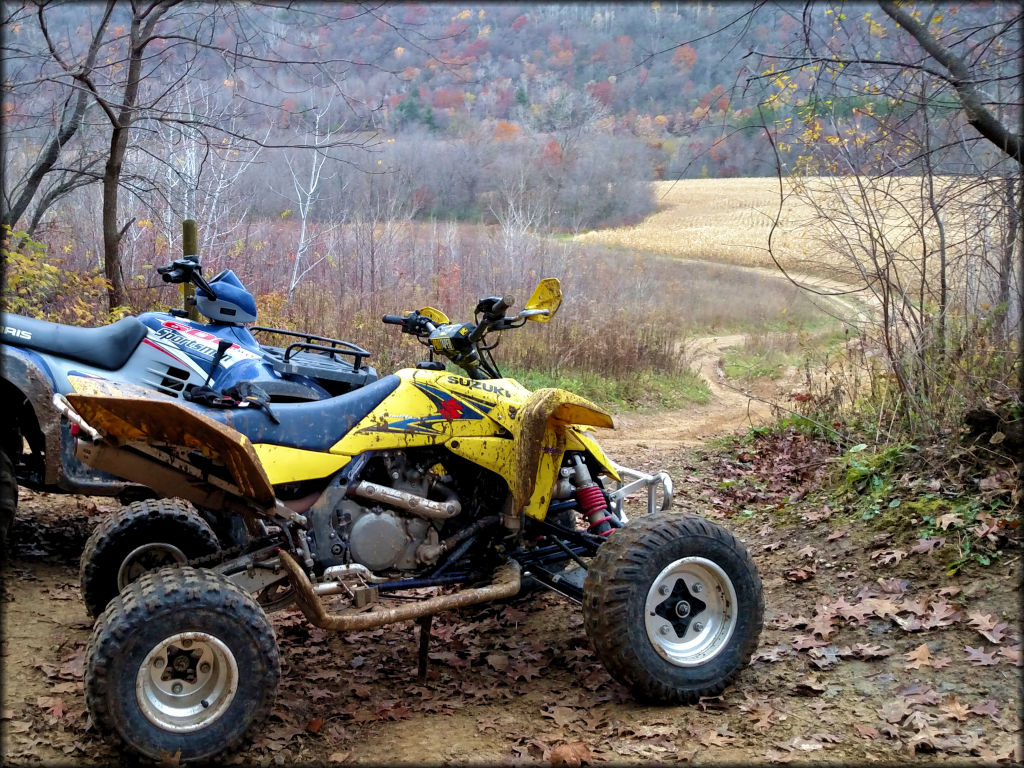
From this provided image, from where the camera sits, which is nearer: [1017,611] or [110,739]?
[110,739]

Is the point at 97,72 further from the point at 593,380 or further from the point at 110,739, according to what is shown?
the point at 593,380

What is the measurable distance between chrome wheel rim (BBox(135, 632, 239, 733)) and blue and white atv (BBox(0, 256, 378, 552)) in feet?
4.29

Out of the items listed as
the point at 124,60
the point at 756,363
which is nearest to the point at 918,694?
the point at 124,60

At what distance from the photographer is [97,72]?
27.6 ft

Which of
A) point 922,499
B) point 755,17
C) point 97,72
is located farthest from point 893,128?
point 97,72

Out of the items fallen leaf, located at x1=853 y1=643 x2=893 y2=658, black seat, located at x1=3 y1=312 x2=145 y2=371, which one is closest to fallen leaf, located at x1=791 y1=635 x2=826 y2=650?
fallen leaf, located at x1=853 y1=643 x2=893 y2=658

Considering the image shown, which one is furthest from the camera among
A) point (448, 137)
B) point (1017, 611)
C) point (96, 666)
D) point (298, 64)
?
point (448, 137)

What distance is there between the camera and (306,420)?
3.93m

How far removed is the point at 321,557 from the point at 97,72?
6642 millimetres

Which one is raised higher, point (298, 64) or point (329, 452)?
point (298, 64)

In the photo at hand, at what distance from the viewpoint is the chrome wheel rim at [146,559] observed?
180 inches

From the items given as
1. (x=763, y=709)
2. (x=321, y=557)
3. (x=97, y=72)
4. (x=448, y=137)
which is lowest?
(x=763, y=709)

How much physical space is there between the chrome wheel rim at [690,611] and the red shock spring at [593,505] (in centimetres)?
55

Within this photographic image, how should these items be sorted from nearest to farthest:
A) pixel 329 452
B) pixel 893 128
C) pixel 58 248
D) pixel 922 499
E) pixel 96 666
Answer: pixel 96 666 → pixel 329 452 → pixel 922 499 → pixel 893 128 → pixel 58 248
